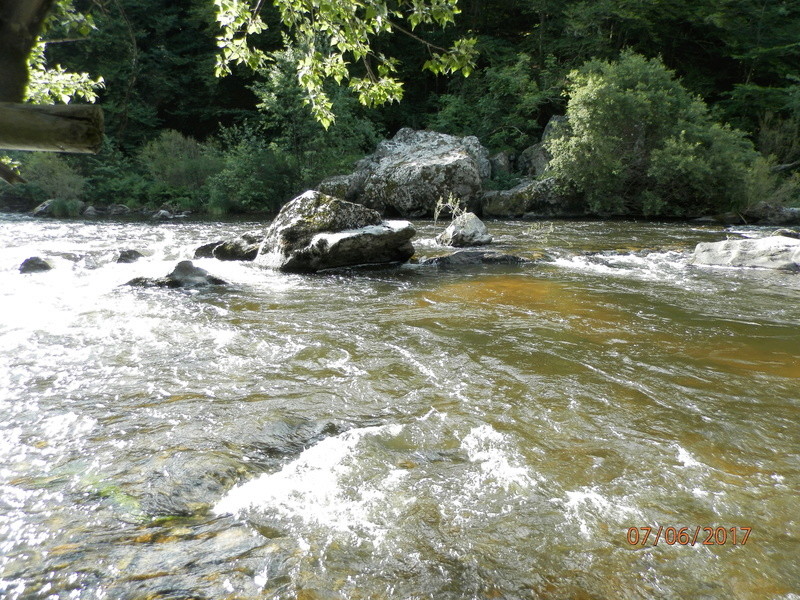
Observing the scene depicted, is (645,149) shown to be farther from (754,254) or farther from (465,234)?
(465,234)

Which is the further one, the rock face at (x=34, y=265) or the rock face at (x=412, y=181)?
the rock face at (x=412, y=181)

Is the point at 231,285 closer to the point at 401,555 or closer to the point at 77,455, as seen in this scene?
the point at 77,455

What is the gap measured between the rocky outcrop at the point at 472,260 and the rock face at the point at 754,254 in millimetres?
3626

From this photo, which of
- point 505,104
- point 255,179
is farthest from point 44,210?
point 505,104

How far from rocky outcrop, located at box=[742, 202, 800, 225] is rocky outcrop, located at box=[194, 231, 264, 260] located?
1555 centimetres

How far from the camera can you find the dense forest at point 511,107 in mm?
17844

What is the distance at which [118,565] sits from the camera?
2.26 m

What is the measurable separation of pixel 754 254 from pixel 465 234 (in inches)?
227

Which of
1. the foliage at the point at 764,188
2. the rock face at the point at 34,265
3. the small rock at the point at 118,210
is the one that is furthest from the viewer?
the small rock at the point at 118,210

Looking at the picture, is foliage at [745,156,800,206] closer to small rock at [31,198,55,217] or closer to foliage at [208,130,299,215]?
foliage at [208,130,299,215]

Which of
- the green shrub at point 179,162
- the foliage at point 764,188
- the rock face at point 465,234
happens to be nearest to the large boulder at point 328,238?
the rock face at point 465,234

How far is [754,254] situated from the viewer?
9969 millimetres
